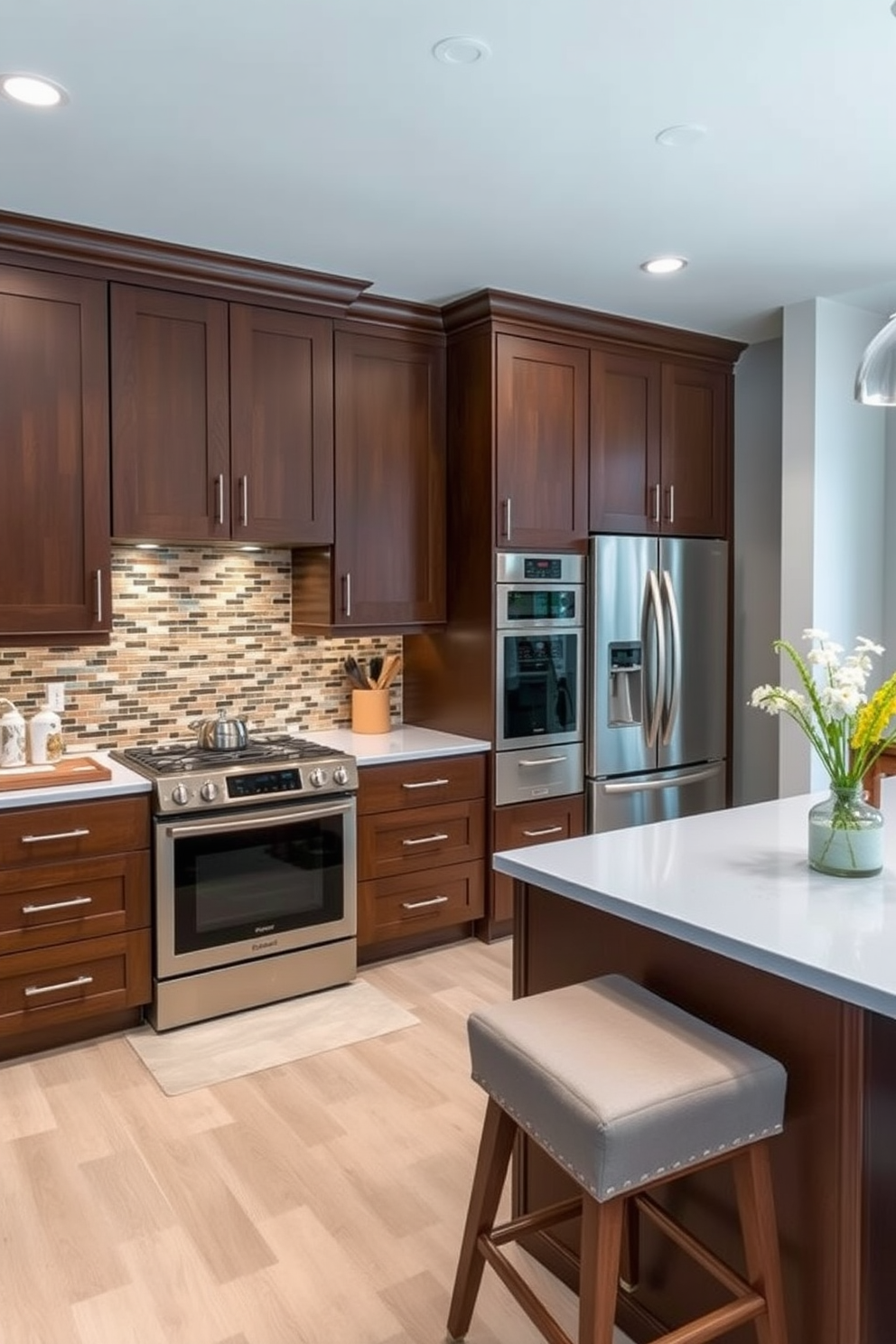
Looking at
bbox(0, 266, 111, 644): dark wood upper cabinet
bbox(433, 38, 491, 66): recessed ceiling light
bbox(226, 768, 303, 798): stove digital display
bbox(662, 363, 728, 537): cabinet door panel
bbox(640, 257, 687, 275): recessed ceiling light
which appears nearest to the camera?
bbox(433, 38, 491, 66): recessed ceiling light

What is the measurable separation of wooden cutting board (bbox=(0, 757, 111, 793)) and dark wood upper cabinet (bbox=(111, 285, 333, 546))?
0.79 m

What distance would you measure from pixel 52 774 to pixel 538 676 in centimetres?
190

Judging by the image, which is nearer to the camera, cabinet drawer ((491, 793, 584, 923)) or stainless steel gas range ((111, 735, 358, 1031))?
stainless steel gas range ((111, 735, 358, 1031))

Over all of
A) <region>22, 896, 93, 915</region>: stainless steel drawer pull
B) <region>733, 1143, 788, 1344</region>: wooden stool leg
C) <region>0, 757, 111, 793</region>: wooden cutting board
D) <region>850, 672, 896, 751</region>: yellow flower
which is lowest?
<region>733, 1143, 788, 1344</region>: wooden stool leg

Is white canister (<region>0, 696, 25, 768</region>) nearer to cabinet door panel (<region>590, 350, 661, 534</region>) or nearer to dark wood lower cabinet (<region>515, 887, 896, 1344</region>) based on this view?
dark wood lower cabinet (<region>515, 887, 896, 1344</region>)

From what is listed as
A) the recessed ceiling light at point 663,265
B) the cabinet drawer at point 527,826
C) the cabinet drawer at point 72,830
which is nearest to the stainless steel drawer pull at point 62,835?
the cabinet drawer at point 72,830

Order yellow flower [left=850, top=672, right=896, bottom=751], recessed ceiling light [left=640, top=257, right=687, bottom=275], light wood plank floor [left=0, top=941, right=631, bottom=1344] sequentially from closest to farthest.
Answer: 1. yellow flower [left=850, top=672, right=896, bottom=751]
2. light wood plank floor [left=0, top=941, right=631, bottom=1344]
3. recessed ceiling light [left=640, top=257, right=687, bottom=275]

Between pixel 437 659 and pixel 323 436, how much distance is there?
106 centimetres

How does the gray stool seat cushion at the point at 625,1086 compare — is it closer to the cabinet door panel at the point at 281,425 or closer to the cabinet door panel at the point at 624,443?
the cabinet door panel at the point at 281,425

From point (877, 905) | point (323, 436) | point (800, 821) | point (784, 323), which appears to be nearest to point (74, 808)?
point (323, 436)

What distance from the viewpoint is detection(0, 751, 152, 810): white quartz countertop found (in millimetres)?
2881

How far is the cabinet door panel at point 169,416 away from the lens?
3270 millimetres

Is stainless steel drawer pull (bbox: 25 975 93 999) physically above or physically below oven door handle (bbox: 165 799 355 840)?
below

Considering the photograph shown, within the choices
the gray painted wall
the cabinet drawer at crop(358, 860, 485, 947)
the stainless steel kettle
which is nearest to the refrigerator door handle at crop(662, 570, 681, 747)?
the gray painted wall
